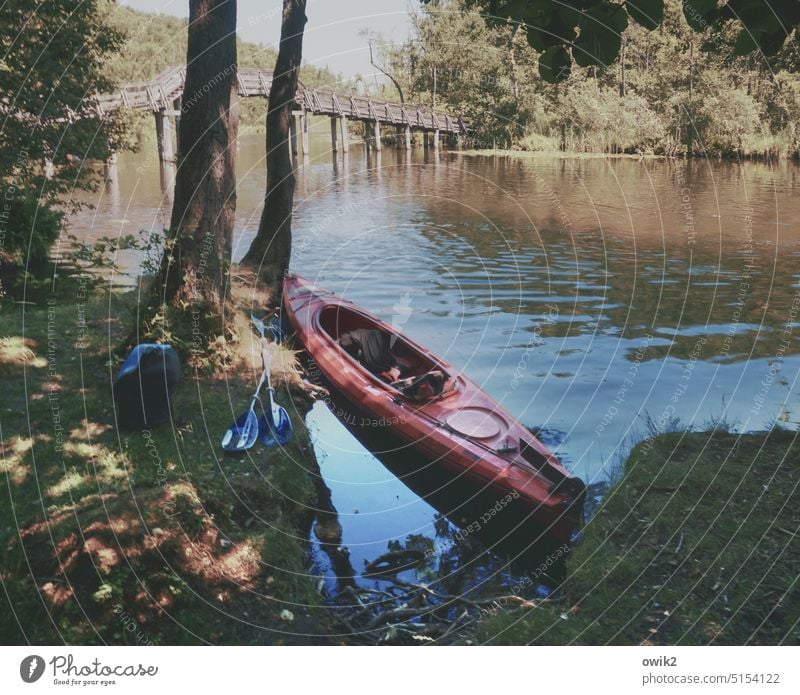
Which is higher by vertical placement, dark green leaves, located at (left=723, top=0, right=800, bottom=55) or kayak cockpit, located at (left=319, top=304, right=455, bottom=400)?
dark green leaves, located at (left=723, top=0, right=800, bottom=55)

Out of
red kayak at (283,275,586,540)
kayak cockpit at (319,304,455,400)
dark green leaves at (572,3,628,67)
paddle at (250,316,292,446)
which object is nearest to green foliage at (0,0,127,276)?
red kayak at (283,275,586,540)

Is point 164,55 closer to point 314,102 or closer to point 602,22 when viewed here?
point 314,102

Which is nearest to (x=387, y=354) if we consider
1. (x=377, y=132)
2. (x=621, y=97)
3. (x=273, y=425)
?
(x=273, y=425)

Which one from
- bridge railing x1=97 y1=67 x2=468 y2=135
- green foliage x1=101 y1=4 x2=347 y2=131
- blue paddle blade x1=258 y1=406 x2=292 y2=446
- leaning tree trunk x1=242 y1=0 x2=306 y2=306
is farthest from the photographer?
green foliage x1=101 y1=4 x2=347 y2=131

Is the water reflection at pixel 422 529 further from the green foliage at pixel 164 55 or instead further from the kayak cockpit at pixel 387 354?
the green foliage at pixel 164 55

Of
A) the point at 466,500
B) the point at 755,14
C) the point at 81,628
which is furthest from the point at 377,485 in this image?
the point at 755,14

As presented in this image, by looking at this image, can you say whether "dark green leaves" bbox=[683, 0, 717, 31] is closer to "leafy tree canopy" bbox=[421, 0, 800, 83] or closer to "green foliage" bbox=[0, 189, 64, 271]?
"leafy tree canopy" bbox=[421, 0, 800, 83]

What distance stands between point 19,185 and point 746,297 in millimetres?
13496

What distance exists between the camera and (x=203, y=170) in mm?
8438

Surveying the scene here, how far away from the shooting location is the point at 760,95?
123 feet

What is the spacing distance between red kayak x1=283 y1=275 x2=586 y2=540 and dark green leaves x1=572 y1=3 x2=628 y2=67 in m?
4.13

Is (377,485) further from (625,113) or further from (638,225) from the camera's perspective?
(625,113)

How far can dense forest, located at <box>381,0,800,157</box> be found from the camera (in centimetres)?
3466

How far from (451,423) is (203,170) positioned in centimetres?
399
